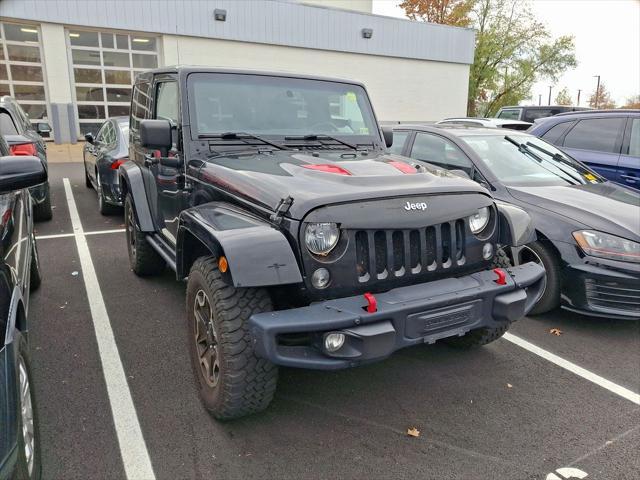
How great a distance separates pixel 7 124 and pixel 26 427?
5.64 meters

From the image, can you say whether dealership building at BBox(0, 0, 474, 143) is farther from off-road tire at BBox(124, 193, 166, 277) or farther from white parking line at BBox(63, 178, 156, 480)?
white parking line at BBox(63, 178, 156, 480)

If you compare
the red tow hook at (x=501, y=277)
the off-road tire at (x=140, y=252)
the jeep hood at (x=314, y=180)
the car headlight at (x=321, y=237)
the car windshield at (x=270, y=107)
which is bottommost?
the off-road tire at (x=140, y=252)

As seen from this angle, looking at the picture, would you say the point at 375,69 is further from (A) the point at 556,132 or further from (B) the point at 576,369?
(B) the point at 576,369

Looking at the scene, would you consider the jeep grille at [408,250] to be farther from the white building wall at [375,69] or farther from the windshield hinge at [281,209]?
the white building wall at [375,69]

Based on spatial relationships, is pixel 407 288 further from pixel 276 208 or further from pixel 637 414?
pixel 637 414

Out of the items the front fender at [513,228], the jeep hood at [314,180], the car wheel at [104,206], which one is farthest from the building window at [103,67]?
the front fender at [513,228]

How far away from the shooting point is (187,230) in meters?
3.01

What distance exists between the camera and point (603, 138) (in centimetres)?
651

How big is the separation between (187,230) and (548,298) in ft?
10.2

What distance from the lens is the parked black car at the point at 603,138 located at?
6.16 meters

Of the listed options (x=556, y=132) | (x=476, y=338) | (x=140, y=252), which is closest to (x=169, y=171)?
(x=140, y=252)

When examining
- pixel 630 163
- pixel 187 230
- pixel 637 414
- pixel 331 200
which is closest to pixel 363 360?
pixel 331 200

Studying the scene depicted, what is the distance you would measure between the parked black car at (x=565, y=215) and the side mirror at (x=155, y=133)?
223 cm

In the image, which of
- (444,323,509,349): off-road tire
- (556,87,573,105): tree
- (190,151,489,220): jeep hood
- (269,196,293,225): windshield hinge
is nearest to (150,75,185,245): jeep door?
(190,151,489,220): jeep hood
